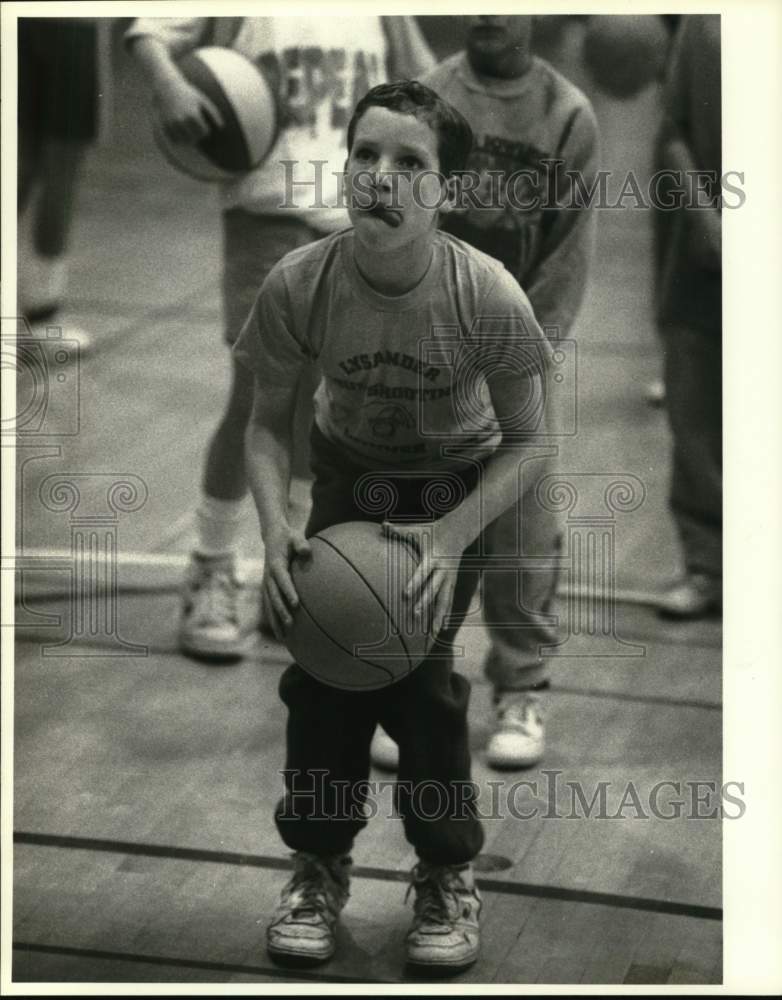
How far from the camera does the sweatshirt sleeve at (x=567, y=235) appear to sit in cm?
404

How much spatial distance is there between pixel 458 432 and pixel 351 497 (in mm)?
256

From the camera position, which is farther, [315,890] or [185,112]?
[185,112]

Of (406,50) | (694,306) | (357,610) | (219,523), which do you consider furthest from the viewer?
(219,523)

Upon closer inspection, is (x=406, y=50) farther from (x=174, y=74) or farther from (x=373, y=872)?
(x=373, y=872)

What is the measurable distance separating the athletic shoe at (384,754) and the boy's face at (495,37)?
149 cm

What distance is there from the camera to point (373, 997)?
3.85 m

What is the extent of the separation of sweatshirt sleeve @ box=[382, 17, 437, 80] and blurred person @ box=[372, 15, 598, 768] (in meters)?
0.03

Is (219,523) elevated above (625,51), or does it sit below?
below

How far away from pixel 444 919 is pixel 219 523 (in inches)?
43.1

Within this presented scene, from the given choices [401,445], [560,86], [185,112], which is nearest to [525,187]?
[560,86]

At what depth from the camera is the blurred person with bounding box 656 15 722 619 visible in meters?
4.11

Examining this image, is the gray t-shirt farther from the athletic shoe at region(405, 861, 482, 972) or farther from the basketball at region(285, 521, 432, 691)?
the athletic shoe at region(405, 861, 482, 972)

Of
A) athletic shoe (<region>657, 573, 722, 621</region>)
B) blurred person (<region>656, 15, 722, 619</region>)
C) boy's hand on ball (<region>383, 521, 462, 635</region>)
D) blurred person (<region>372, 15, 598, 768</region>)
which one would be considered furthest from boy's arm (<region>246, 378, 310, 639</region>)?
athletic shoe (<region>657, 573, 722, 621</region>)

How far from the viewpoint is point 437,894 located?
3898mm
